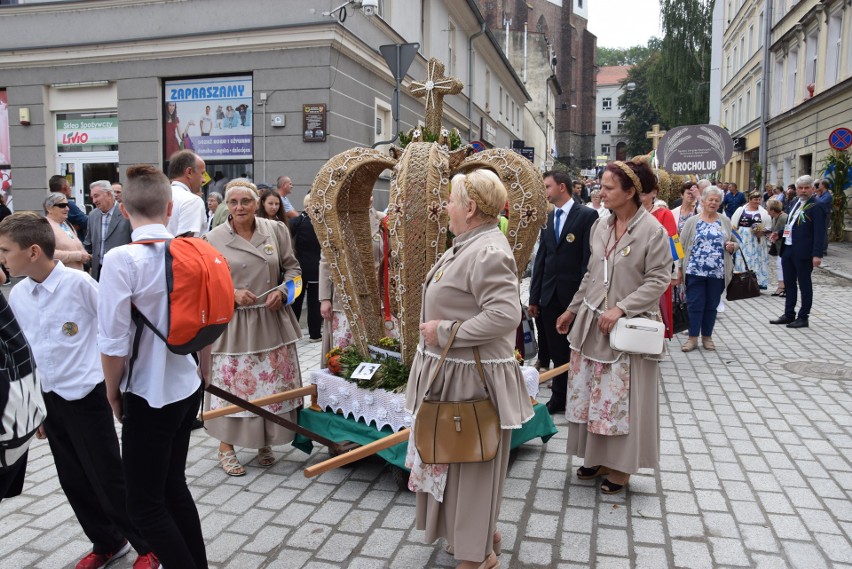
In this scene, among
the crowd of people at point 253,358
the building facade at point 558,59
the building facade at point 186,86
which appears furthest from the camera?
the building facade at point 558,59

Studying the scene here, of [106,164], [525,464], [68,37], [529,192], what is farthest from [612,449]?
[68,37]

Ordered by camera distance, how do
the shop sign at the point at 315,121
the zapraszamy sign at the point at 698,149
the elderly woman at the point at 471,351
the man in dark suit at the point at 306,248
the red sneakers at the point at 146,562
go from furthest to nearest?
the shop sign at the point at 315,121 < the zapraszamy sign at the point at 698,149 < the man in dark suit at the point at 306,248 < the red sneakers at the point at 146,562 < the elderly woman at the point at 471,351

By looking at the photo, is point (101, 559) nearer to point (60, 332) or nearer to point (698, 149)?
point (60, 332)

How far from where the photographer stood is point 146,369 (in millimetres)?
2766

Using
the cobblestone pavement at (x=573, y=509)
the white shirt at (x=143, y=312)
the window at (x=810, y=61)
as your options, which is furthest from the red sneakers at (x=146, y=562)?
the window at (x=810, y=61)

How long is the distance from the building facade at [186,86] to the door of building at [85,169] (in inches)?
1.0

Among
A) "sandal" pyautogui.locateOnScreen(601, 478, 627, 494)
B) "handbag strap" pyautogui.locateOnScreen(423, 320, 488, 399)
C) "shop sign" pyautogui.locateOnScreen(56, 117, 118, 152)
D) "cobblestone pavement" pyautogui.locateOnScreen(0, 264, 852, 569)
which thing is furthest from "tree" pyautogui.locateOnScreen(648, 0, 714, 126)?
"handbag strap" pyautogui.locateOnScreen(423, 320, 488, 399)

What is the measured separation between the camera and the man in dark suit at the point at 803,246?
938cm

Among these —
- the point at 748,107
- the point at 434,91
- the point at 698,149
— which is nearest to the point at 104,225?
the point at 434,91

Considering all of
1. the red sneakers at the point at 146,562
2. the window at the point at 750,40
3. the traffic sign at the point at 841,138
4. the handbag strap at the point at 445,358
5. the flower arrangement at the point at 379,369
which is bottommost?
the red sneakers at the point at 146,562

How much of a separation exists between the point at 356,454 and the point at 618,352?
166 centimetres

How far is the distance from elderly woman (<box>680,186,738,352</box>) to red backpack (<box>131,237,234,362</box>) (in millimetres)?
6661

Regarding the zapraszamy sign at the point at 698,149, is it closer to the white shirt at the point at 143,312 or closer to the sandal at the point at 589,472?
the sandal at the point at 589,472

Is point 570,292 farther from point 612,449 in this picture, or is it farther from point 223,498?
point 223,498
